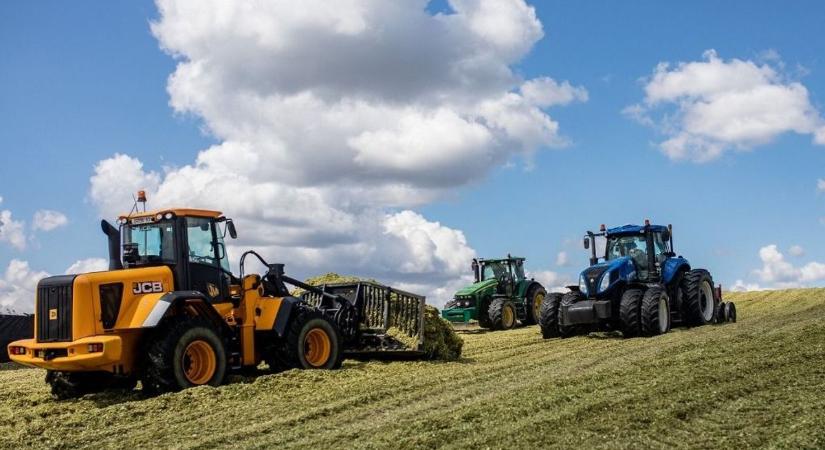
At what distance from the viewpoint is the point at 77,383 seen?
35.1 feet

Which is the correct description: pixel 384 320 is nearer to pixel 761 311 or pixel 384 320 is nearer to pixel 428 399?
pixel 428 399

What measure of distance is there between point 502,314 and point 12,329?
12.2 meters

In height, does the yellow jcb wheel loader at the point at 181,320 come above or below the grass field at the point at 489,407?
above

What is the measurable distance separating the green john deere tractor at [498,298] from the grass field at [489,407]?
32.2ft

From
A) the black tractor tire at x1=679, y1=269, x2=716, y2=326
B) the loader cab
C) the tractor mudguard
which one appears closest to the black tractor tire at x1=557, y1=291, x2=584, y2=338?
the black tractor tire at x1=679, y1=269, x2=716, y2=326

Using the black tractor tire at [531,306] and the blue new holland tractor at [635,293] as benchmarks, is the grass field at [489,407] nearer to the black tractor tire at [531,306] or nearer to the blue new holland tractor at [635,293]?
the blue new holland tractor at [635,293]

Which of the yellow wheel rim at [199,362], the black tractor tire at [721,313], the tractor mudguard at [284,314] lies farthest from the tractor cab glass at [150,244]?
the black tractor tire at [721,313]

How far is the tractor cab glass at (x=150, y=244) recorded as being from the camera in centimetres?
1092

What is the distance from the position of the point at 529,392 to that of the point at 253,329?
465 centimetres

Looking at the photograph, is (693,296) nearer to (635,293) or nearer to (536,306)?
(635,293)

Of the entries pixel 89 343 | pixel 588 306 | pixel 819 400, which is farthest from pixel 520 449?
pixel 588 306

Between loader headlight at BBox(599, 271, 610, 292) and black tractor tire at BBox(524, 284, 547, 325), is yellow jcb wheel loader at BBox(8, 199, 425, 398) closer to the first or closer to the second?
loader headlight at BBox(599, 271, 610, 292)

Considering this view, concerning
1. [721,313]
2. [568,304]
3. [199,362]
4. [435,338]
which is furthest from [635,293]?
[199,362]

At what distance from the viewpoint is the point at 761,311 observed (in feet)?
83.7
